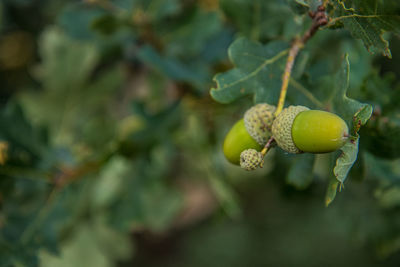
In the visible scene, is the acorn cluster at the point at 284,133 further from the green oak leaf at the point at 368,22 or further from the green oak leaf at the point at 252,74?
the green oak leaf at the point at 368,22

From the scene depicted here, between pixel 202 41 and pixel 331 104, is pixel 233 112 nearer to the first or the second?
pixel 202 41

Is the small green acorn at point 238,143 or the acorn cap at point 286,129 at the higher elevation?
the acorn cap at point 286,129

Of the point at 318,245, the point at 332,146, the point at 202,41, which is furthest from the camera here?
the point at 318,245

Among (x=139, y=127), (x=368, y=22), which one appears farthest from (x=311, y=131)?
(x=139, y=127)

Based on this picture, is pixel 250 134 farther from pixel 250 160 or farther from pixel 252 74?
pixel 252 74

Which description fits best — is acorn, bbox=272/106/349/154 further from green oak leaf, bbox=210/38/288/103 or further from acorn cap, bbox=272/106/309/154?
green oak leaf, bbox=210/38/288/103

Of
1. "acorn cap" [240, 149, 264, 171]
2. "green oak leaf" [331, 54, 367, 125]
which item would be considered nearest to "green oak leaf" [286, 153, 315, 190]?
"green oak leaf" [331, 54, 367, 125]

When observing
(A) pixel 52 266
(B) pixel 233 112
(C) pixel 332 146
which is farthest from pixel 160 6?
(A) pixel 52 266

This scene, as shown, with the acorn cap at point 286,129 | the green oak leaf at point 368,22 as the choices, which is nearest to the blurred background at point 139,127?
the green oak leaf at point 368,22
